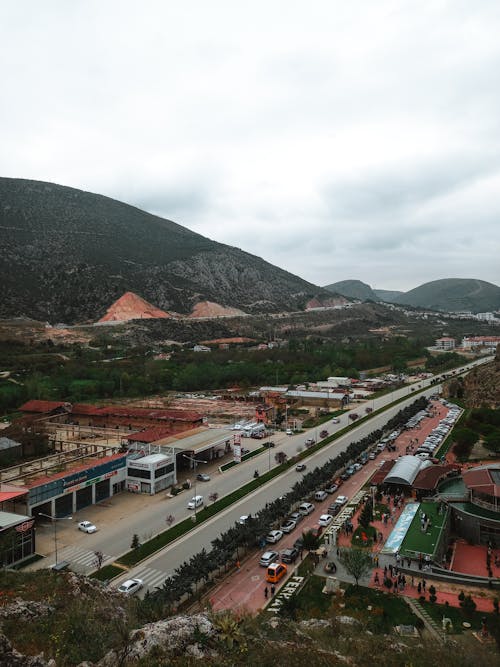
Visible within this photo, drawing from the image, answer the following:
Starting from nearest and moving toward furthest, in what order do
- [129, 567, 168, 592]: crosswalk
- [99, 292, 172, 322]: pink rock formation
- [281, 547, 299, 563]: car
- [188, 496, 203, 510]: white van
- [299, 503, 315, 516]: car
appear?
[129, 567, 168, 592]: crosswalk < [281, 547, 299, 563]: car < [299, 503, 315, 516]: car < [188, 496, 203, 510]: white van < [99, 292, 172, 322]: pink rock formation

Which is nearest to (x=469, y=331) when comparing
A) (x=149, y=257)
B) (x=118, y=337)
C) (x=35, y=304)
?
(x=149, y=257)

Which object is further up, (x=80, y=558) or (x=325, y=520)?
(x=325, y=520)

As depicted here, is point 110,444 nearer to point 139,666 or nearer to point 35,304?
point 139,666

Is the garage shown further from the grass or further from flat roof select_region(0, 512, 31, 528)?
the grass

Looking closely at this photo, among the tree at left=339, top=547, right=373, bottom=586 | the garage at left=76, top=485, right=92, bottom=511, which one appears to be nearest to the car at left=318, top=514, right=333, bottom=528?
the tree at left=339, top=547, right=373, bottom=586

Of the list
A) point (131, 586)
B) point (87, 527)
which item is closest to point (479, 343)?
point (87, 527)

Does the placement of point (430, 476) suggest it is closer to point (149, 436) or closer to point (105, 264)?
point (149, 436)
